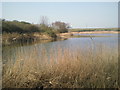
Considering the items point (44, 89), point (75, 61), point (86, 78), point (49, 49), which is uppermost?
point (49, 49)

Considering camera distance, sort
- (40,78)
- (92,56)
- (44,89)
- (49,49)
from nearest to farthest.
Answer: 1. (44,89)
2. (40,78)
3. (92,56)
4. (49,49)

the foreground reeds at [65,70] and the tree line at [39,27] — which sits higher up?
the tree line at [39,27]

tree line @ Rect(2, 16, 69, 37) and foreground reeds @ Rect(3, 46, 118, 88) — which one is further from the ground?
tree line @ Rect(2, 16, 69, 37)

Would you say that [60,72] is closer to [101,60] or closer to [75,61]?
[75,61]

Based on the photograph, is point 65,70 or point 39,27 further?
point 39,27

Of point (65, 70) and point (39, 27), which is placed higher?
point (39, 27)

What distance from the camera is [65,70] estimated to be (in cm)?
228

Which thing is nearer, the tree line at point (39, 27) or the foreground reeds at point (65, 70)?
the foreground reeds at point (65, 70)

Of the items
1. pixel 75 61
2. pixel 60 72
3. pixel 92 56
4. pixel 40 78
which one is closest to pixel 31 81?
pixel 40 78

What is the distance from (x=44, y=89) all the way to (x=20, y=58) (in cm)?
83

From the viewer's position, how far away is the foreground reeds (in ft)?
6.82

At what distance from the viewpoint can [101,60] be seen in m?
2.34

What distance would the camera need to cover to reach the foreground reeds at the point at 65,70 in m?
2.08

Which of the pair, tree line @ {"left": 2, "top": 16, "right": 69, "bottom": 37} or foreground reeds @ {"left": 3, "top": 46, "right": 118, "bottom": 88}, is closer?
foreground reeds @ {"left": 3, "top": 46, "right": 118, "bottom": 88}
